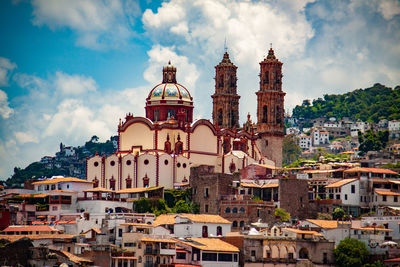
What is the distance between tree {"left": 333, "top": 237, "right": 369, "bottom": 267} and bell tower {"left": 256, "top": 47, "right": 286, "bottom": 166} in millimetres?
32422

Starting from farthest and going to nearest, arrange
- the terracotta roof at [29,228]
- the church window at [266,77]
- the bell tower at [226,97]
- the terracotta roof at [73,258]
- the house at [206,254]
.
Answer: the bell tower at [226,97], the church window at [266,77], the terracotta roof at [29,228], the house at [206,254], the terracotta roof at [73,258]

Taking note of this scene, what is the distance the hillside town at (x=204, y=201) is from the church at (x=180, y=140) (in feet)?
0.40

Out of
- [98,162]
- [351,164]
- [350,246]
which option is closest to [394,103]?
[351,164]

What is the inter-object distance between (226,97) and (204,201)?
2964cm

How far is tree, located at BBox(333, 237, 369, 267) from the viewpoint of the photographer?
80250mm

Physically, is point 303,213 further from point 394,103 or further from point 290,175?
point 394,103

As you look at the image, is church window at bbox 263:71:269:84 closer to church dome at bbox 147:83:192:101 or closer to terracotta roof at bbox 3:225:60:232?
church dome at bbox 147:83:192:101

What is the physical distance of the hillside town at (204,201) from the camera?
77.8 meters

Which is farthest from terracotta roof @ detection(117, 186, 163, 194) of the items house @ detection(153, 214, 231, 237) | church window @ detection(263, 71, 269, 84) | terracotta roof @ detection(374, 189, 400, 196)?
church window @ detection(263, 71, 269, 84)

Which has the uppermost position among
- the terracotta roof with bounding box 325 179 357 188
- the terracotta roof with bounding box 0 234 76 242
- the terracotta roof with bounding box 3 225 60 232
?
the terracotta roof with bounding box 325 179 357 188

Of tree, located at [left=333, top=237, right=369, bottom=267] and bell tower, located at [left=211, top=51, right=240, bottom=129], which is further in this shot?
bell tower, located at [left=211, top=51, right=240, bottom=129]

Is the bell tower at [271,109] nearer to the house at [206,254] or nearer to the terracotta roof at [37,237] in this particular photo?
the house at [206,254]

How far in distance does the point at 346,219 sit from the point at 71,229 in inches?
955

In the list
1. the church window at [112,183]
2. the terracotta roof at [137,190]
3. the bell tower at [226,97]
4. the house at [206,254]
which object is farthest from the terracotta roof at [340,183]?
the bell tower at [226,97]
